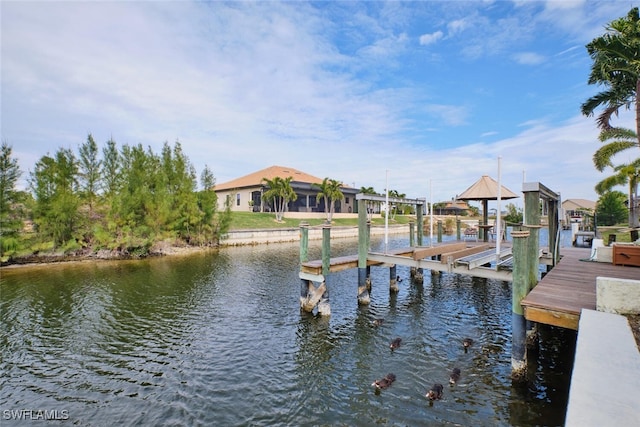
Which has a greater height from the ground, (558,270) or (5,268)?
(558,270)

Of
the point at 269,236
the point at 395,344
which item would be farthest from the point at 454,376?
the point at 269,236

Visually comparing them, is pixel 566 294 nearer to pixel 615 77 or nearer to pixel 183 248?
pixel 615 77

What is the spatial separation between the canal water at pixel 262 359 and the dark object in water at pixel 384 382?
0.54 feet

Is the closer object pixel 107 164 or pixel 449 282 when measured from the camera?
pixel 449 282

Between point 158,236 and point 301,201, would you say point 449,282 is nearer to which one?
point 158,236

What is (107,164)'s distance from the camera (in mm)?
25859

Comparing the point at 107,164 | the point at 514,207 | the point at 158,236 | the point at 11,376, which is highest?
the point at 107,164

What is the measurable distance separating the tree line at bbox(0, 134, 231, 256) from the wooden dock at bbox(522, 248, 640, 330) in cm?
2420

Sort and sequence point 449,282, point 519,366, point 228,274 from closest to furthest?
point 519,366
point 449,282
point 228,274

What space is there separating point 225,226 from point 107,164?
1096 cm

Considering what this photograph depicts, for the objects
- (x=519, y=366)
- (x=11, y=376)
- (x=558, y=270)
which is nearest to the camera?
(x=519, y=366)

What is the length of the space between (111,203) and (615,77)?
29804 mm

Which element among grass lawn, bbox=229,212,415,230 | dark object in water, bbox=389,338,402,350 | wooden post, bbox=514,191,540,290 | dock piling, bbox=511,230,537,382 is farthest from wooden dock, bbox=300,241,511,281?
grass lawn, bbox=229,212,415,230

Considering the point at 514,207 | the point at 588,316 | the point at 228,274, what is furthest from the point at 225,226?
the point at 514,207
